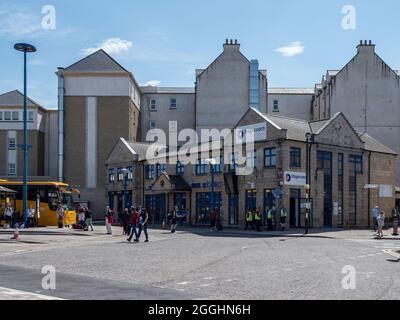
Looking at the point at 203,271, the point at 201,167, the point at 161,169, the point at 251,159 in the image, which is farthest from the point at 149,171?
the point at 203,271

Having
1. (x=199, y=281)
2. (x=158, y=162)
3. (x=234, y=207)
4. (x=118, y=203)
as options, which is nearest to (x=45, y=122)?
(x=118, y=203)

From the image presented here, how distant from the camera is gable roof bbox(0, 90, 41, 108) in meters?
68.9

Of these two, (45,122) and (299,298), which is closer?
(299,298)

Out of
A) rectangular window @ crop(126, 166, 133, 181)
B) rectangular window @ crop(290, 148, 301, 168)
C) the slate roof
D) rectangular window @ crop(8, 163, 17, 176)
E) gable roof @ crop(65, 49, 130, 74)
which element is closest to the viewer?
rectangular window @ crop(290, 148, 301, 168)

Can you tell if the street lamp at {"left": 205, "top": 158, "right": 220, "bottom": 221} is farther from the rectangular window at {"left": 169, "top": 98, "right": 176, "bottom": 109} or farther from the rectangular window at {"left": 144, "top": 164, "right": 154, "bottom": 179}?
the rectangular window at {"left": 169, "top": 98, "right": 176, "bottom": 109}

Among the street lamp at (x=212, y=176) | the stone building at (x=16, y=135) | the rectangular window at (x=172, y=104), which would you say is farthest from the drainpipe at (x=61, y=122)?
the street lamp at (x=212, y=176)

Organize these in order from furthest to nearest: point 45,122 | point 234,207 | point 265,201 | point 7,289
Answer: point 45,122, point 234,207, point 265,201, point 7,289

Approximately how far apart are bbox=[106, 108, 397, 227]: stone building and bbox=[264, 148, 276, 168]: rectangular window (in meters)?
0.03

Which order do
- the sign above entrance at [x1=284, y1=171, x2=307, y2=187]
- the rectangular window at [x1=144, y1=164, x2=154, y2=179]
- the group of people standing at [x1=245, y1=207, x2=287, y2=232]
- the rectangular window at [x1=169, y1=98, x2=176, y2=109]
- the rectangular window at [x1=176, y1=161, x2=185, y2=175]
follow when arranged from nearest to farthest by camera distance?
the group of people standing at [x1=245, y1=207, x2=287, y2=232] → the sign above entrance at [x1=284, y1=171, x2=307, y2=187] → the rectangular window at [x1=176, y1=161, x2=185, y2=175] → the rectangular window at [x1=144, y1=164, x2=154, y2=179] → the rectangular window at [x1=169, y1=98, x2=176, y2=109]

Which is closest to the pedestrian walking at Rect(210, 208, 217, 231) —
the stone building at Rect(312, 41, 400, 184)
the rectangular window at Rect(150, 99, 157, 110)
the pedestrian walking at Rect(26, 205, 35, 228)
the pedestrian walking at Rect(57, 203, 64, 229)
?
the pedestrian walking at Rect(57, 203, 64, 229)

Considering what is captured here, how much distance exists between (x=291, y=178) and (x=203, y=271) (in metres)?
23.7
